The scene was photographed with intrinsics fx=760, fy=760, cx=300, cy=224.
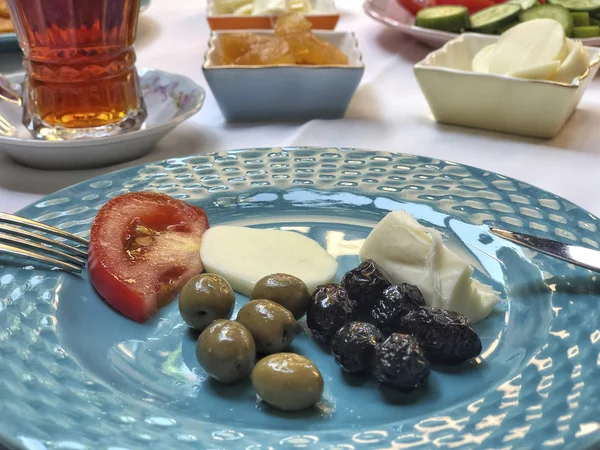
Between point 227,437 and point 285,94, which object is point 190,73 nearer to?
point 285,94

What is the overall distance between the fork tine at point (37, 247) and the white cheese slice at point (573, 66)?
859mm

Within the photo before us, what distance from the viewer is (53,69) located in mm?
1103

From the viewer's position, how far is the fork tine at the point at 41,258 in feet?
2.56

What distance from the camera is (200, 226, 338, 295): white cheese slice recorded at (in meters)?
0.82

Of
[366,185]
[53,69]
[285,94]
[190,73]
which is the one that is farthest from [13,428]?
[190,73]

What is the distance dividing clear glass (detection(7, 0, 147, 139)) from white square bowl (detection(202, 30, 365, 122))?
0.19 m

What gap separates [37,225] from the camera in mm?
822

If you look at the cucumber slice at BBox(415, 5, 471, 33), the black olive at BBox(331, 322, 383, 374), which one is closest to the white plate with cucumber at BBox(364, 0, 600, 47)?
the cucumber slice at BBox(415, 5, 471, 33)

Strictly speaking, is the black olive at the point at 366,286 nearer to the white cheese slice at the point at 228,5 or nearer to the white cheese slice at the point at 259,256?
the white cheese slice at the point at 259,256

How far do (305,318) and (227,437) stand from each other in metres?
0.23

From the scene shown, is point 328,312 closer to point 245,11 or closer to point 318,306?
point 318,306

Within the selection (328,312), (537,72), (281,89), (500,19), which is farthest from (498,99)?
(328,312)

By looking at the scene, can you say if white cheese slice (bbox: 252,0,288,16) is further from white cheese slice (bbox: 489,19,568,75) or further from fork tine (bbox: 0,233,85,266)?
fork tine (bbox: 0,233,85,266)

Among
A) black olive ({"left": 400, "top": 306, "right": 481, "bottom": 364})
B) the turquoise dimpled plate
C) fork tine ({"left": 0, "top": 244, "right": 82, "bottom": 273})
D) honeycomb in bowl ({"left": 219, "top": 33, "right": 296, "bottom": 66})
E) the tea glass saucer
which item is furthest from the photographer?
honeycomb in bowl ({"left": 219, "top": 33, "right": 296, "bottom": 66})
